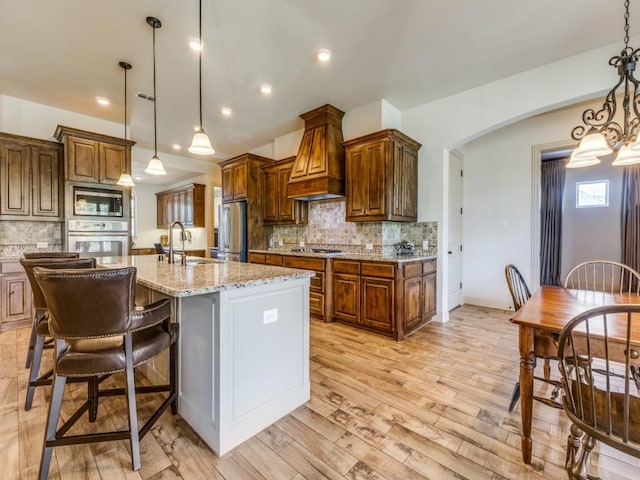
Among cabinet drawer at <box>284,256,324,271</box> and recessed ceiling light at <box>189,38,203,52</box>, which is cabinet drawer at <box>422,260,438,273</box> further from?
recessed ceiling light at <box>189,38,203,52</box>

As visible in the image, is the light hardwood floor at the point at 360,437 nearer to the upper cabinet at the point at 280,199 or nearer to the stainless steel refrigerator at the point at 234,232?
the upper cabinet at the point at 280,199

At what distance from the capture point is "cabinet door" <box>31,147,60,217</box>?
3820mm

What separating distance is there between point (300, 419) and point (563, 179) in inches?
231

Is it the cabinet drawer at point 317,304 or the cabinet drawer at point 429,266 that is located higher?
the cabinet drawer at point 429,266

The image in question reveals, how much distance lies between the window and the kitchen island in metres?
5.54

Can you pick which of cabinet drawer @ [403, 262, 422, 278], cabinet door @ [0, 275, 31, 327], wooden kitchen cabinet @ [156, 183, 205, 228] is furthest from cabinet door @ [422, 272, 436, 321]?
wooden kitchen cabinet @ [156, 183, 205, 228]

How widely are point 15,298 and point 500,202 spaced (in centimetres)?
686

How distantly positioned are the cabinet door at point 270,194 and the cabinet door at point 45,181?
2985 mm

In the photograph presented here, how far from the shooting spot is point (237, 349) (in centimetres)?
163

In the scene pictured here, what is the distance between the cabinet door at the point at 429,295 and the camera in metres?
3.70

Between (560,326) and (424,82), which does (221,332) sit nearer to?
(560,326)

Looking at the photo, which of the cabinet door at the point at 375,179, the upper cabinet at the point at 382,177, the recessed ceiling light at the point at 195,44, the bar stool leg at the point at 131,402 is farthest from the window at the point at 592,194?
the bar stool leg at the point at 131,402

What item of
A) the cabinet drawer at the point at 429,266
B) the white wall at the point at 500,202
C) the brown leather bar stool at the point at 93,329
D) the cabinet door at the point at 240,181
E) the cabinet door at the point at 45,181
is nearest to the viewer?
the brown leather bar stool at the point at 93,329

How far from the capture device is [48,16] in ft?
8.01
